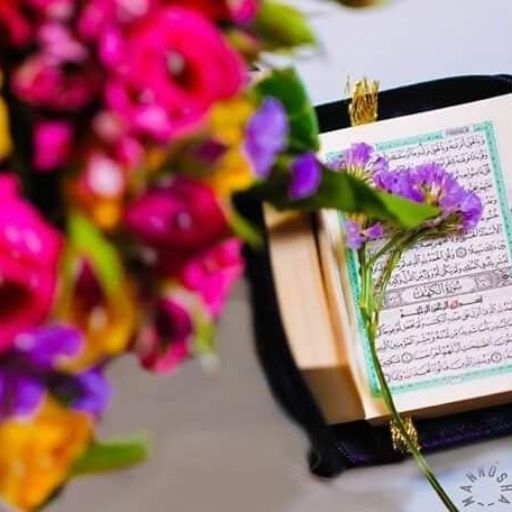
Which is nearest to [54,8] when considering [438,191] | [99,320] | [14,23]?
[14,23]

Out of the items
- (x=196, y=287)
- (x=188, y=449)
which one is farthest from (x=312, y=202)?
(x=188, y=449)

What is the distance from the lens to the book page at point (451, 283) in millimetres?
791

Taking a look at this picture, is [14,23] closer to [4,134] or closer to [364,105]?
[4,134]

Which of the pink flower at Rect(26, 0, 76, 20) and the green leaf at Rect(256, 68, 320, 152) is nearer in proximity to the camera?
the pink flower at Rect(26, 0, 76, 20)

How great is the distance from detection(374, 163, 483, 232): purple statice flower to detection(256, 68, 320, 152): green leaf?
0.82ft

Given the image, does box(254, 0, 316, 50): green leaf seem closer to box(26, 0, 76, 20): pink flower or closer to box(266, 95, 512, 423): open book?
box(26, 0, 76, 20): pink flower

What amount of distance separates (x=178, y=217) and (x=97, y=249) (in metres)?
0.03

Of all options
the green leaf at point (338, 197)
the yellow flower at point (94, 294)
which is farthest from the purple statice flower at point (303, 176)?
the yellow flower at point (94, 294)

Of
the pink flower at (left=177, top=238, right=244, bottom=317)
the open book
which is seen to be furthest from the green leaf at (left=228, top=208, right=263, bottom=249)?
the open book

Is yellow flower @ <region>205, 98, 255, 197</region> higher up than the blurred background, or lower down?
higher up

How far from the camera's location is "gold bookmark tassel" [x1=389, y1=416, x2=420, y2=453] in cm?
80

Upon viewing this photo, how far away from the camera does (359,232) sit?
0.78 meters

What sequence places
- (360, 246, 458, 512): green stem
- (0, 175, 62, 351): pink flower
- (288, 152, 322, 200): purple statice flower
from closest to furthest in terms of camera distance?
(0, 175, 62, 351): pink flower → (288, 152, 322, 200): purple statice flower → (360, 246, 458, 512): green stem

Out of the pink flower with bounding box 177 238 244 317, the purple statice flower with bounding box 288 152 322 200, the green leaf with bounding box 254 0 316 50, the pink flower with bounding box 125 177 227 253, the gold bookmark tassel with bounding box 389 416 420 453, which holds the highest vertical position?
the green leaf with bounding box 254 0 316 50
